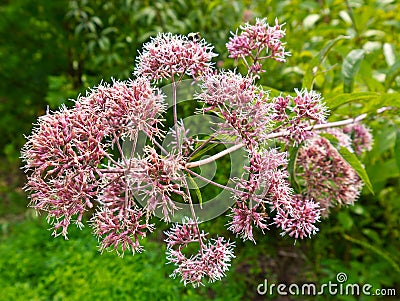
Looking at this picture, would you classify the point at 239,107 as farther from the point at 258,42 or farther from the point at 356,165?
the point at 356,165

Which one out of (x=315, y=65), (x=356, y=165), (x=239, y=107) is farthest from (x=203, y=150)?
(x=315, y=65)

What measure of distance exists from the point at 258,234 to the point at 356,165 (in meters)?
1.64

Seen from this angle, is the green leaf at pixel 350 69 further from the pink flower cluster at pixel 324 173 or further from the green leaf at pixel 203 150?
the green leaf at pixel 203 150

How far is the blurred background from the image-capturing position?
1862 mm

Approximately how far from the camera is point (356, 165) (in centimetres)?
108

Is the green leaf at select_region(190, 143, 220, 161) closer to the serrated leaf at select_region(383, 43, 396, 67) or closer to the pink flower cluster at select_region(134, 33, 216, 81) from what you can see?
the pink flower cluster at select_region(134, 33, 216, 81)

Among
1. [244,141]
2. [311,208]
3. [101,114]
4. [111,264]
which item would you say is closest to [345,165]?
[311,208]

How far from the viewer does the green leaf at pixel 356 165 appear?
41.3 inches

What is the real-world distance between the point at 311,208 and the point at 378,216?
1.55 meters

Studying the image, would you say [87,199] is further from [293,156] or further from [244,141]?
[293,156]

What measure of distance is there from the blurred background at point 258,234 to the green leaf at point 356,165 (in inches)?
7.9

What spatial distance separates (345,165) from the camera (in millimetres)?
1221

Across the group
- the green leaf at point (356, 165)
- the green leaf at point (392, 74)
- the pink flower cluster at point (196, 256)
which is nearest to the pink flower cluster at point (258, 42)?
the green leaf at point (356, 165)

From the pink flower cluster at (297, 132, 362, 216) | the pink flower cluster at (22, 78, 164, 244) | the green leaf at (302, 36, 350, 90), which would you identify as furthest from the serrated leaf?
the pink flower cluster at (22, 78, 164, 244)
